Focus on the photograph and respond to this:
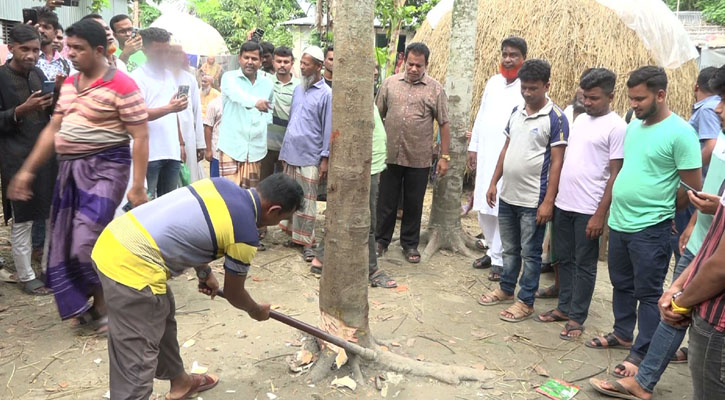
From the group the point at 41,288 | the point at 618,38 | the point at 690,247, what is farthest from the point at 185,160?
the point at 618,38

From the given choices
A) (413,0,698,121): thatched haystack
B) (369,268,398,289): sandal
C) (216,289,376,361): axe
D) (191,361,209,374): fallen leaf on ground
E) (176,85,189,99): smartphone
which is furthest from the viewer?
(413,0,698,121): thatched haystack

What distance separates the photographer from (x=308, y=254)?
5699 mm

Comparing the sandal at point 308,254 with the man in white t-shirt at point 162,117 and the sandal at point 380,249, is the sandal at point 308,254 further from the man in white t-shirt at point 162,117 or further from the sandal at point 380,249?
the man in white t-shirt at point 162,117

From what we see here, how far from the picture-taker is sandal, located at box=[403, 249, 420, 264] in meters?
5.82

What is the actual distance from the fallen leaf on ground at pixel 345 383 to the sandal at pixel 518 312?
166 cm

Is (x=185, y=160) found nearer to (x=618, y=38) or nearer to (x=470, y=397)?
(x=470, y=397)

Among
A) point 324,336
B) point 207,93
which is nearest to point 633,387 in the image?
point 324,336

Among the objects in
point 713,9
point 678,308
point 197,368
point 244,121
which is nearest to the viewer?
point 678,308

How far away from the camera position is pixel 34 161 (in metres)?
3.65

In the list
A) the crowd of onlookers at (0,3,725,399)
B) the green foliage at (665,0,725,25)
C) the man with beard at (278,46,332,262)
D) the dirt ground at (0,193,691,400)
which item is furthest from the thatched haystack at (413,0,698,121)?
the green foliage at (665,0,725,25)

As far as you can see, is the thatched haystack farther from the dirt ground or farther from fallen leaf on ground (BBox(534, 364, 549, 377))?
fallen leaf on ground (BBox(534, 364, 549, 377))

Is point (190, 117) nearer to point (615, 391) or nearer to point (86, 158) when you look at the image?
point (86, 158)

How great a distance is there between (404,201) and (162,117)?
97.9 inches

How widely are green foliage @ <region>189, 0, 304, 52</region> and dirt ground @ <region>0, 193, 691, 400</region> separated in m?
18.3
